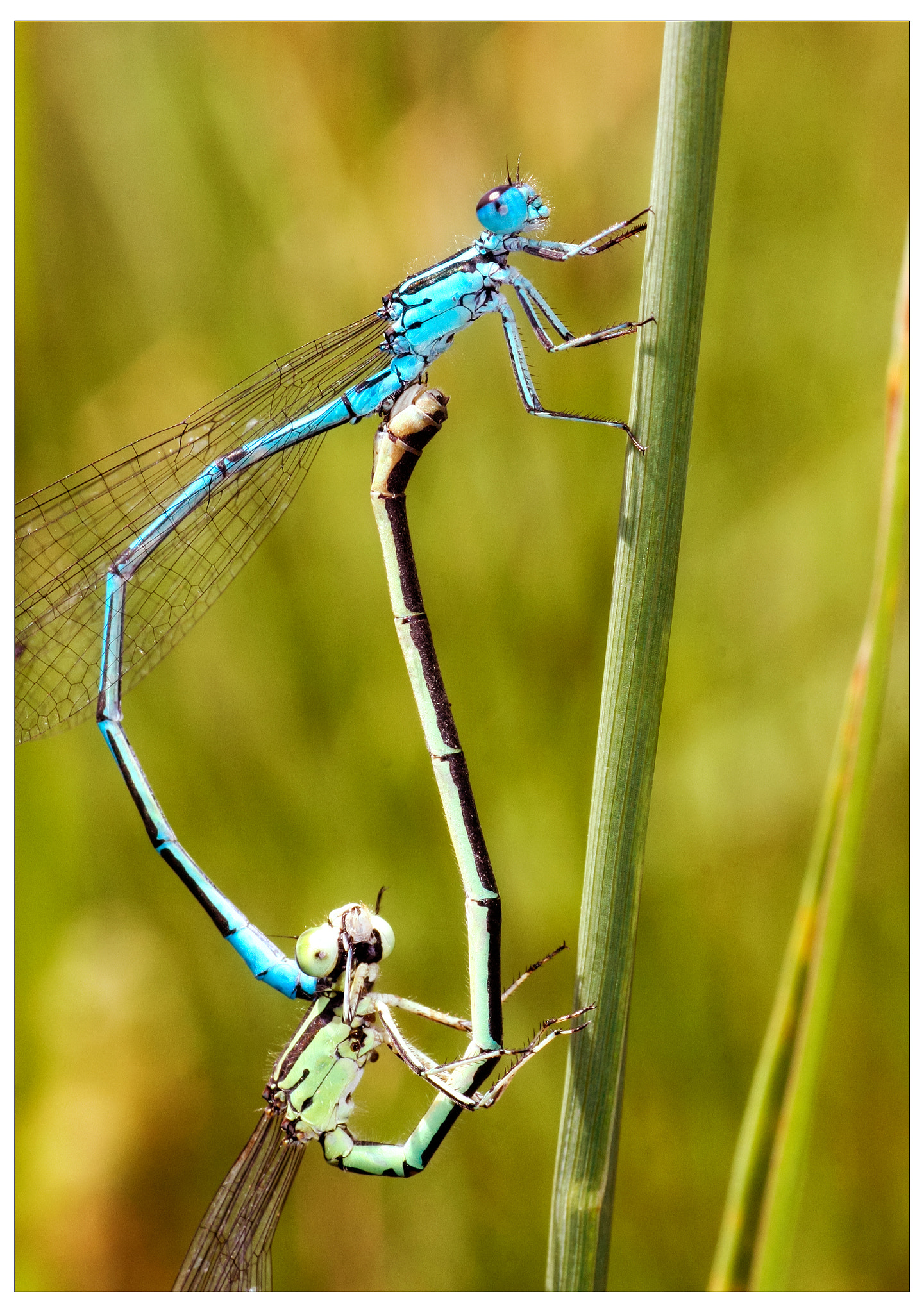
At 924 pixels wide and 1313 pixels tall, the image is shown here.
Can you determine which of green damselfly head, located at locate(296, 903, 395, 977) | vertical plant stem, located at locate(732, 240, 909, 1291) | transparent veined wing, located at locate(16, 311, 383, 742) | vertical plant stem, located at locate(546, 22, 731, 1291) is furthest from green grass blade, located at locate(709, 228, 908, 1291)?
transparent veined wing, located at locate(16, 311, 383, 742)

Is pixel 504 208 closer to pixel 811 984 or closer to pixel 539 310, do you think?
pixel 539 310

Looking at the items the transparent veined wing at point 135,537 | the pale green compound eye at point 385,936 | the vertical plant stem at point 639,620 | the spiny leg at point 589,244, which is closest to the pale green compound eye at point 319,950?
the pale green compound eye at point 385,936

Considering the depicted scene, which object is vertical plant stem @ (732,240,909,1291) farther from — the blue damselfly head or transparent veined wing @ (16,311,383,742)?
transparent veined wing @ (16,311,383,742)

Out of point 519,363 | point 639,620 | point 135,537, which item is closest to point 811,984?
point 639,620
